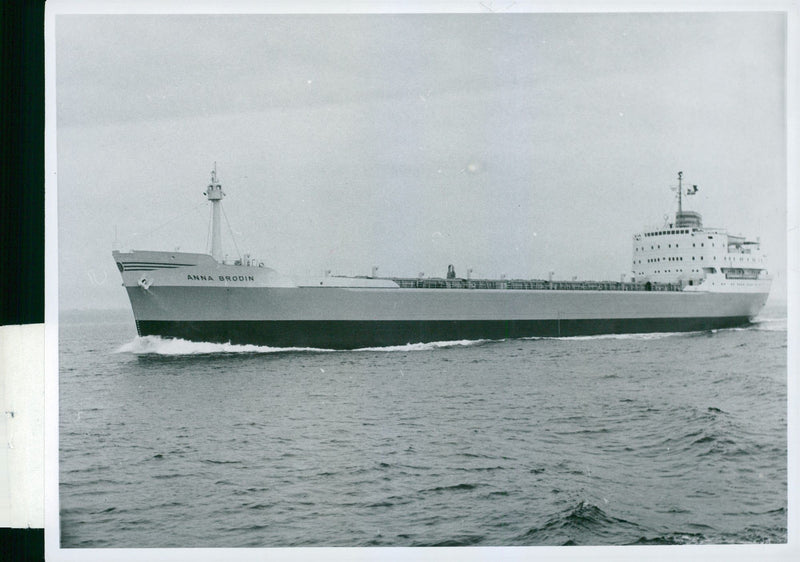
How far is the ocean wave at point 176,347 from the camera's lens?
8320mm

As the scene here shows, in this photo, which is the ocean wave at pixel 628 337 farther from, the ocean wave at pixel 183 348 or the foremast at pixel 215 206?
the foremast at pixel 215 206

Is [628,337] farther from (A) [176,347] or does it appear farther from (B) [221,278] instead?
(A) [176,347]

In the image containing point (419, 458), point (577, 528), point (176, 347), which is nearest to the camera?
point (577, 528)

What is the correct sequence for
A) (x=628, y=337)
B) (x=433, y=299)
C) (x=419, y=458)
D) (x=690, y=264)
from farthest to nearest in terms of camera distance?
1. (x=690, y=264)
2. (x=628, y=337)
3. (x=433, y=299)
4. (x=419, y=458)

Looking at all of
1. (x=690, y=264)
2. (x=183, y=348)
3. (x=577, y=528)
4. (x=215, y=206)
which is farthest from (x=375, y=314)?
(x=690, y=264)

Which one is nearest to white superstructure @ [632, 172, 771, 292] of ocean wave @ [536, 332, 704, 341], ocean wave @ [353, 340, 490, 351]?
ocean wave @ [536, 332, 704, 341]

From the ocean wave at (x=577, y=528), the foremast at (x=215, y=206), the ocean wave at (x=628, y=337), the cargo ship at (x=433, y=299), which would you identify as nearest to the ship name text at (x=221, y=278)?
the cargo ship at (x=433, y=299)

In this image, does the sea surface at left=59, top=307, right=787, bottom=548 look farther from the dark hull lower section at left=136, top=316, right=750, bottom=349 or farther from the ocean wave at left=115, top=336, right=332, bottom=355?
the dark hull lower section at left=136, top=316, right=750, bottom=349

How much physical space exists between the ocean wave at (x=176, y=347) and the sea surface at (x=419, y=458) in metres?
1.49

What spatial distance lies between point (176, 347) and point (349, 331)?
2.31 meters

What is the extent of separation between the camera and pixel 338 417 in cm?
563

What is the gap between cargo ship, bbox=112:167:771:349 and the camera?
8.34 meters

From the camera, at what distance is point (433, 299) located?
972 cm

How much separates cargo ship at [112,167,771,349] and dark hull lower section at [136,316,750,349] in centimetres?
1
